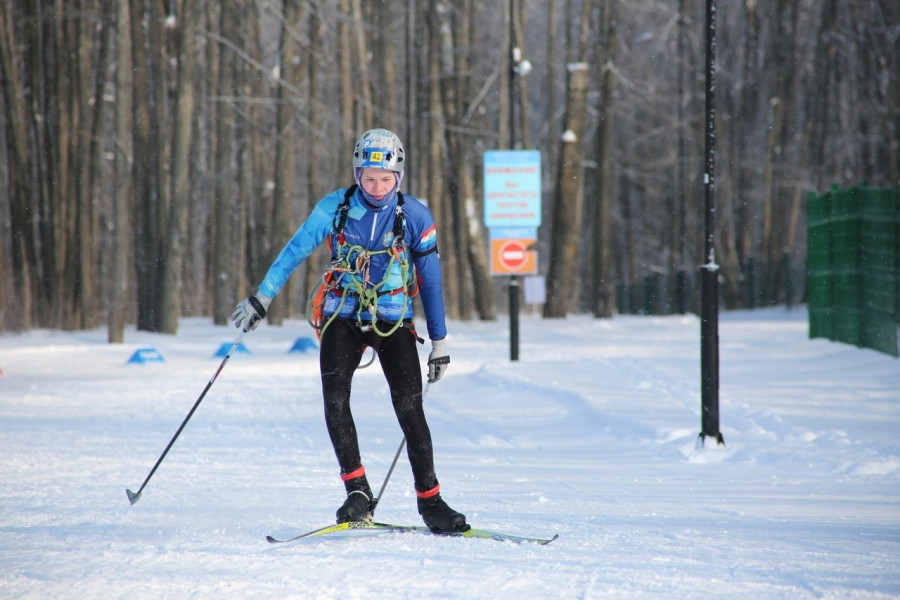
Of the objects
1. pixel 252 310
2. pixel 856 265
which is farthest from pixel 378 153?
pixel 856 265

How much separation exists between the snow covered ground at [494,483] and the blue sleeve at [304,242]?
1.33 meters

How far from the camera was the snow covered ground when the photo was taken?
4148mm

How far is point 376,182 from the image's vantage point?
5.05 metres

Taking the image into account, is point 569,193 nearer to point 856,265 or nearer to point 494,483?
point 856,265

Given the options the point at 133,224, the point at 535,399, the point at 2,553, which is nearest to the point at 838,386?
the point at 535,399

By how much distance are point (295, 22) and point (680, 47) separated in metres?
14.4

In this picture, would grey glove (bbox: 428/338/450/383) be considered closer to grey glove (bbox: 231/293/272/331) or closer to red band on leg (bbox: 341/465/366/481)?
red band on leg (bbox: 341/465/366/481)

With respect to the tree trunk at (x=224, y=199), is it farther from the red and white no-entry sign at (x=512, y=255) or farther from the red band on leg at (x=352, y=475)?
the red band on leg at (x=352, y=475)

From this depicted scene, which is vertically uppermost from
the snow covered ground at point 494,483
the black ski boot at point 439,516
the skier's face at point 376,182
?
the skier's face at point 376,182

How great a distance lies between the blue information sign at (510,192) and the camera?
1639 centimetres

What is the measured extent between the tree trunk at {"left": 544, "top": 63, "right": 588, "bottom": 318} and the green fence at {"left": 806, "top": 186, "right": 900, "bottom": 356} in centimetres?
1021

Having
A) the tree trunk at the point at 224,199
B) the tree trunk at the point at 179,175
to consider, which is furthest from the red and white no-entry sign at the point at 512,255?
the tree trunk at the point at 224,199

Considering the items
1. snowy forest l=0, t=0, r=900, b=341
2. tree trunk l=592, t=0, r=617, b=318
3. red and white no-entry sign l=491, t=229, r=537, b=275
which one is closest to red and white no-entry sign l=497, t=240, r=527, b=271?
red and white no-entry sign l=491, t=229, r=537, b=275

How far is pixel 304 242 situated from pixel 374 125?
2806 centimetres
